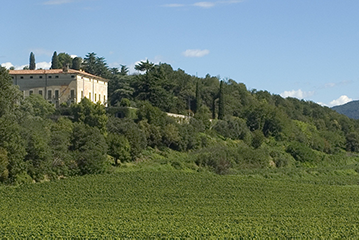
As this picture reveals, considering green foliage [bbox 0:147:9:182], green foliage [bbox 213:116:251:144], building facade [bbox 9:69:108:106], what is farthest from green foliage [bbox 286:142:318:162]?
green foliage [bbox 0:147:9:182]

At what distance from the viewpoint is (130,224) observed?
118ft

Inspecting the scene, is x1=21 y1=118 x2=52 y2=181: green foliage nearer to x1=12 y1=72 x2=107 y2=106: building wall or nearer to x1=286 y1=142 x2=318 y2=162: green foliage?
x1=12 y1=72 x2=107 y2=106: building wall

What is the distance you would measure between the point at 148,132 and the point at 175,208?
1063 inches

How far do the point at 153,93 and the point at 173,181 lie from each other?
30.8 meters

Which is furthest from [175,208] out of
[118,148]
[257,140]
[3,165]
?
[257,140]

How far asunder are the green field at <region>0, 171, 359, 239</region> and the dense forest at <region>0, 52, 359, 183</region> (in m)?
3.66

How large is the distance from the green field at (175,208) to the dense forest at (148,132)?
3662 mm

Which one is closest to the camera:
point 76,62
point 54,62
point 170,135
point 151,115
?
point 170,135

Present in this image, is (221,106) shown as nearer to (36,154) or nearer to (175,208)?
(36,154)

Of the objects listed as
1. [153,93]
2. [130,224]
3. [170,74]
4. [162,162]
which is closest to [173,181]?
[162,162]

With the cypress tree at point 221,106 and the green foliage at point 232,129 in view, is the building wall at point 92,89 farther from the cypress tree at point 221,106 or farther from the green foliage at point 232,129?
A: the cypress tree at point 221,106

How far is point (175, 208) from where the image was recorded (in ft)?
142

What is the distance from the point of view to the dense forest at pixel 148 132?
5284 centimetres

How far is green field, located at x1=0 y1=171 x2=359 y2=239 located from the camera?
34.4 metres
